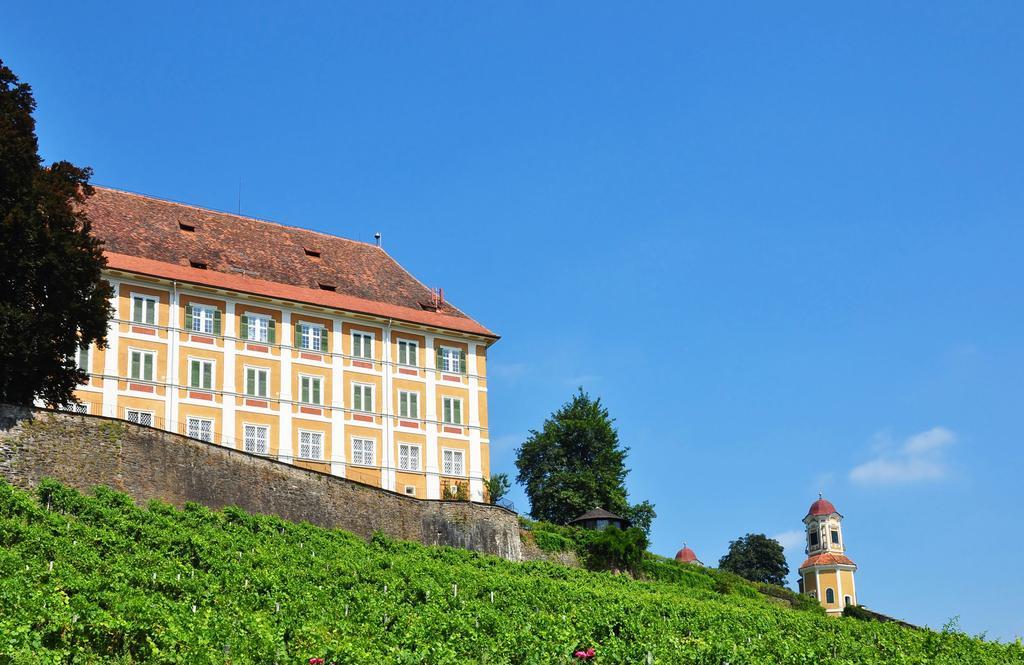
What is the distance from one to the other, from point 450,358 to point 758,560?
52.0m

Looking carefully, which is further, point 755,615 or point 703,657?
point 755,615

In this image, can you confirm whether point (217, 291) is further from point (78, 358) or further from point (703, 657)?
point (703, 657)

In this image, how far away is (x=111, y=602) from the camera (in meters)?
26.3

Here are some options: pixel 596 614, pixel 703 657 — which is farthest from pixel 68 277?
pixel 703 657

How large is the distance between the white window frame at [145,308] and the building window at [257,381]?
4.55 m

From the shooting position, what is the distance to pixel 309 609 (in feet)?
98.1

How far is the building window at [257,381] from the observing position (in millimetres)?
56031

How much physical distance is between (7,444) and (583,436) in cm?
4170

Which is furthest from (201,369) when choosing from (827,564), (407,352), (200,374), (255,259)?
(827,564)

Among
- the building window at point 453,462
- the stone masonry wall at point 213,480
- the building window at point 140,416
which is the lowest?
the stone masonry wall at point 213,480

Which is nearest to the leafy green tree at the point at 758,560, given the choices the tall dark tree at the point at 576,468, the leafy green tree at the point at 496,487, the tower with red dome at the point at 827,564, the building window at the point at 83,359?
the tower with red dome at the point at 827,564

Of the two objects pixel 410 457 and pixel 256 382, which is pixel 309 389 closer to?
pixel 256 382

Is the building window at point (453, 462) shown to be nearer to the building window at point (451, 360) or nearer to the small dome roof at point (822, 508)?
the building window at point (451, 360)

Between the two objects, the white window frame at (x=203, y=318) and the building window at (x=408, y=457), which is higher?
the white window frame at (x=203, y=318)
